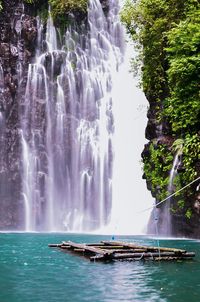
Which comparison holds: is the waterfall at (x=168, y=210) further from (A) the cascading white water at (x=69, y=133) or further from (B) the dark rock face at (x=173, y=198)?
(A) the cascading white water at (x=69, y=133)

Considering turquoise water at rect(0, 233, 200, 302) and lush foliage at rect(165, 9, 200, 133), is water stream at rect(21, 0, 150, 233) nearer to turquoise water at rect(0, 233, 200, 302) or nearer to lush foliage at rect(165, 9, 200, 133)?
lush foliage at rect(165, 9, 200, 133)

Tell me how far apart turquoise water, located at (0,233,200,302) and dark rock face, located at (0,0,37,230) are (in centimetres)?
2148

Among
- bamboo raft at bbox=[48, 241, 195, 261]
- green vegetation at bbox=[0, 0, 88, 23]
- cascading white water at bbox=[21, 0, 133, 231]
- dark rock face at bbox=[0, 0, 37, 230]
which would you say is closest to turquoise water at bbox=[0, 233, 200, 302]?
bamboo raft at bbox=[48, 241, 195, 261]

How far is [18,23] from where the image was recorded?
4084 centimetres

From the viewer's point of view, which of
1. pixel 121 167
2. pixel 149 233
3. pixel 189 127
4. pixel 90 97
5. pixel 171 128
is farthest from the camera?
pixel 90 97

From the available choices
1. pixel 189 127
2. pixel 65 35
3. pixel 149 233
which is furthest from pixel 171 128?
pixel 65 35

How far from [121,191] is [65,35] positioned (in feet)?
50.6

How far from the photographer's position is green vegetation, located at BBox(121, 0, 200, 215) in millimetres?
24453

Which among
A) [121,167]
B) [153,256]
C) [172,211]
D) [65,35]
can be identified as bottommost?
[153,256]

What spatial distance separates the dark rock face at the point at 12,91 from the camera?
37062mm

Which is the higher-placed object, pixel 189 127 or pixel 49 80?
pixel 49 80

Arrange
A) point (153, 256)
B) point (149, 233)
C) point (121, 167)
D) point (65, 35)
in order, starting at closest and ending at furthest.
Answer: point (153, 256) < point (149, 233) < point (121, 167) < point (65, 35)

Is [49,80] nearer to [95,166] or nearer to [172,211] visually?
[95,166]

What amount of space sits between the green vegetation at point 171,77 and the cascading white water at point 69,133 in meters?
7.80
